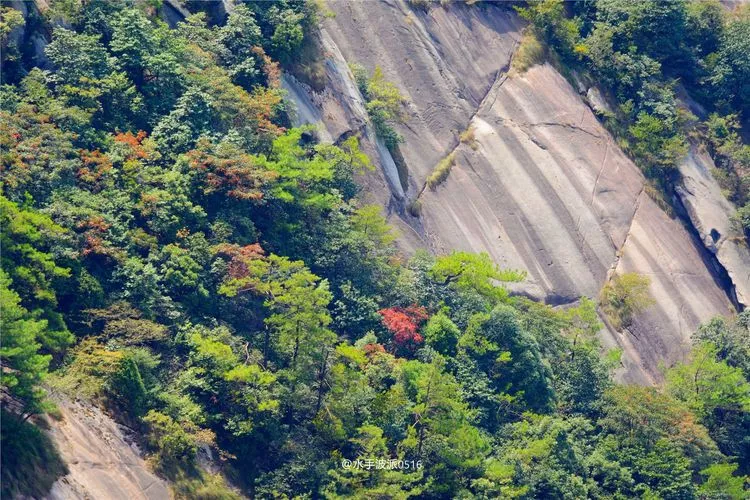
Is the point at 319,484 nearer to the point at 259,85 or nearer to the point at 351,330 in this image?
the point at 351,330

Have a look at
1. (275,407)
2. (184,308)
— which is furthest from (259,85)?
(275,407)

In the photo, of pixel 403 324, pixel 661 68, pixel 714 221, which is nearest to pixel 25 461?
pixel 403 324

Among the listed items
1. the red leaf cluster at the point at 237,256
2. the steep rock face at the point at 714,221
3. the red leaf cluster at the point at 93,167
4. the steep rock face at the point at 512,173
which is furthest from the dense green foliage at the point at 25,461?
the steep rock face at the point at 714,221

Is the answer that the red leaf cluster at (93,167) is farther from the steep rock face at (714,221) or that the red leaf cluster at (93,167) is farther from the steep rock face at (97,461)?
the steep rock face at (714,221)

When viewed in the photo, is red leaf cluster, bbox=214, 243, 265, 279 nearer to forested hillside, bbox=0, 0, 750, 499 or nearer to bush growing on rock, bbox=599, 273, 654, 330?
forested hillside, bbox=0, 0, 750, 499

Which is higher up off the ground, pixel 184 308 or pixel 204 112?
pixel 204 112

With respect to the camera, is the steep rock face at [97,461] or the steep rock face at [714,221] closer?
the steep rock face at [97,461]

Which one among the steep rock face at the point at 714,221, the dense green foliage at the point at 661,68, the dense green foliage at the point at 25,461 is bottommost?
the steep rock face at the point at 714,221
